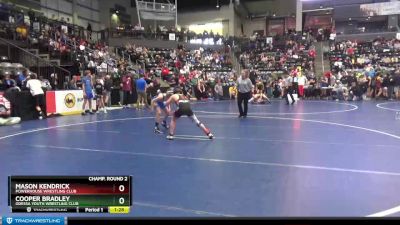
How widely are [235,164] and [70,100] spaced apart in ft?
33.9

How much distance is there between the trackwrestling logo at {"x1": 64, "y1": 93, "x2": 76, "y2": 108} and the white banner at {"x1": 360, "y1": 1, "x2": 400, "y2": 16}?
97.2ft

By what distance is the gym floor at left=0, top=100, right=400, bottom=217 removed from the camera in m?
3.86

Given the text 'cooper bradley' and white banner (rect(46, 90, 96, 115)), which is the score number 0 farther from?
white banner (rect(46, 90, 96, 115))

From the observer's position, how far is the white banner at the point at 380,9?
1390 inches

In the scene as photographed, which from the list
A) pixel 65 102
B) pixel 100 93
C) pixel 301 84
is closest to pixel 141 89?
pixel 100 93

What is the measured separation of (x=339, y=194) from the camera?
417cm

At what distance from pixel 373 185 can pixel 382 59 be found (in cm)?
2696

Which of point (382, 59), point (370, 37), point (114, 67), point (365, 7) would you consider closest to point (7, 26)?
point (114, 67)

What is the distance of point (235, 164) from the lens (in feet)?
18.8

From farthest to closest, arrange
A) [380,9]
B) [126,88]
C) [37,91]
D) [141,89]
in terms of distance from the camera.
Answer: [380,9] < [126,88] < [141,89] < [37,91]

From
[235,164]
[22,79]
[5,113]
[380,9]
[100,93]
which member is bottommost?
[235,164]

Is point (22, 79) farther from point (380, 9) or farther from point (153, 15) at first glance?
point (380, 9)

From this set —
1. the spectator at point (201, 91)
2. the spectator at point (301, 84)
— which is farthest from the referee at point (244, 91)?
the spectator at point (201, 91)
